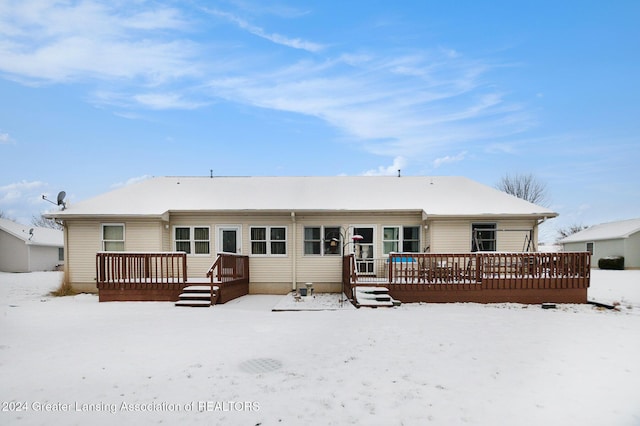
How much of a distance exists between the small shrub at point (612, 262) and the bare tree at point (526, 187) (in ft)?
33.2

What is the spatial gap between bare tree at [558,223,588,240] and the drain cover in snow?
56612 millimetres

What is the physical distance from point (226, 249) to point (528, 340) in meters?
10.8

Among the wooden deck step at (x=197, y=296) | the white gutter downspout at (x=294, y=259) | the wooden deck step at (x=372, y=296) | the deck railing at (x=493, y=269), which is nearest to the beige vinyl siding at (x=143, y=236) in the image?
the wooden deck step at (x=197, y=296)

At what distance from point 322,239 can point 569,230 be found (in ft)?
168

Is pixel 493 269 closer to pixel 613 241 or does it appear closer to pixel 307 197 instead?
pixel 307 197

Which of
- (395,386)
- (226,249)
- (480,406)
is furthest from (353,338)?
(226,249)

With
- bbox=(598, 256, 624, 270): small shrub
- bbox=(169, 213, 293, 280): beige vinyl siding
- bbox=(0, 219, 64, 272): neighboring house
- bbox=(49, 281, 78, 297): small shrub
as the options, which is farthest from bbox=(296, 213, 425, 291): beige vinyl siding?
bbox=(0, 219, 64, 272): neighboring house

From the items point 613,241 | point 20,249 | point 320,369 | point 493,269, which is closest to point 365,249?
point 493,269

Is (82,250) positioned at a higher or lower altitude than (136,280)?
higher

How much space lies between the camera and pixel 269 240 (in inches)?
558

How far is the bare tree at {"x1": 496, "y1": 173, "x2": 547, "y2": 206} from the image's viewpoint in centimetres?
3641

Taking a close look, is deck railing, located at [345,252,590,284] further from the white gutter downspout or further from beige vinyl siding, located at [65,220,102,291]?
beige vinyl siding, located at [65,220,102,291]

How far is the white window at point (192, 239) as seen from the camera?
1420cm

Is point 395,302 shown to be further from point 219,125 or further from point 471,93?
point 219,125
